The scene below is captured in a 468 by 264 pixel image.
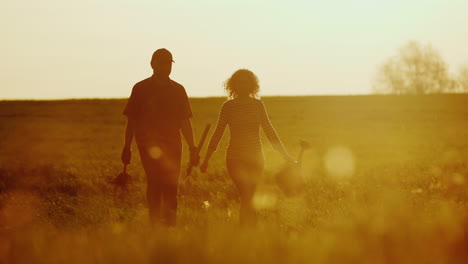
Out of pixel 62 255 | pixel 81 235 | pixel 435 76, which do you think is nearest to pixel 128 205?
pixel 81 235

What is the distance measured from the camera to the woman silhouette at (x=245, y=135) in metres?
7.24

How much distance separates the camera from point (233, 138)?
733cm

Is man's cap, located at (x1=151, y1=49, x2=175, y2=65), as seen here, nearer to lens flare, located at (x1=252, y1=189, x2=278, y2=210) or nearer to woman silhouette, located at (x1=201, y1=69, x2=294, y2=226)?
woman silhouette, located at (x1=201, y1=69, x2=294, y2=226)

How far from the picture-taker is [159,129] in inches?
292

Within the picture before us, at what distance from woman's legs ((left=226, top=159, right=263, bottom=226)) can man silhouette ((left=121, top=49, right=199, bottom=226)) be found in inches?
20.5

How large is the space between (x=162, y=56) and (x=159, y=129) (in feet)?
2.59

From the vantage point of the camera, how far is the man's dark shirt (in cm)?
741

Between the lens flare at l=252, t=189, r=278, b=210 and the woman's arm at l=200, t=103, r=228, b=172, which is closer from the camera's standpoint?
the woman's arm at l=200, t=103, r=228, b=172

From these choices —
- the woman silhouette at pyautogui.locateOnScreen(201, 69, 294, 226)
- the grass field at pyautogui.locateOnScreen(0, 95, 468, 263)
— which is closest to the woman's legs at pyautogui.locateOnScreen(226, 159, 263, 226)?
the woman silhouette at pyautogui.locateOnScreen(201, 69, 294, 226)

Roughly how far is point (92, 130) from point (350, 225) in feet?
101

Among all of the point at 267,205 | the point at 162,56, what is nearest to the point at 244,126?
the point at 162,56

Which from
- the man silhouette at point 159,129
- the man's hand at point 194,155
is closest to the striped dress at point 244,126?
the man's hand at point 194,155

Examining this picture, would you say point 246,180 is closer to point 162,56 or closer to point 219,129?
point 219,129

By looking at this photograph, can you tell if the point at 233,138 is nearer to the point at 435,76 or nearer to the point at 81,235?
the point at 81,235
